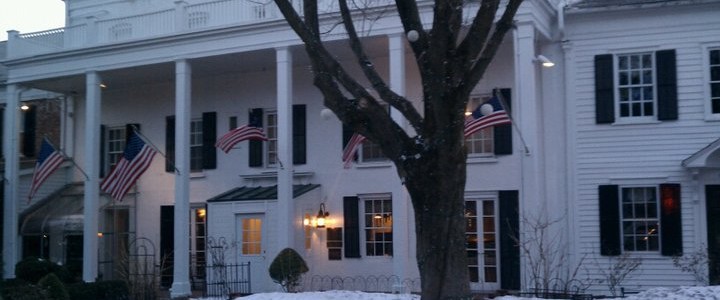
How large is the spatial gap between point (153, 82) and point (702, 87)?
1474 cm

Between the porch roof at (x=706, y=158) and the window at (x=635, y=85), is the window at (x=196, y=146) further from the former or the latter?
the porch roof at (x=706, y=158)

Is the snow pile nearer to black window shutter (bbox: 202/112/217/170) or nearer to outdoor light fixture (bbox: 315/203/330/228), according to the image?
outdoor light fixture (bbox: 315/203/330/228)

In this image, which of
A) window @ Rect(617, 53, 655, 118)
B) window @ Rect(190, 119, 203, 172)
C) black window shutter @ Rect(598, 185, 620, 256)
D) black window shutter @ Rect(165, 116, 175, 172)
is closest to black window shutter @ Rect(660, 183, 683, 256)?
black window shutter @ Rect(598, 185, 620, 256)

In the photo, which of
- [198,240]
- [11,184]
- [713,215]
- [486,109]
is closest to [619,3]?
[486,109]

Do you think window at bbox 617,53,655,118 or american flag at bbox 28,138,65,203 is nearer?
window at bbox 617,53,655,118

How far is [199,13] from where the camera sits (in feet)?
75.0

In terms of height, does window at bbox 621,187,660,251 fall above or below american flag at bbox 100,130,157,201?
below

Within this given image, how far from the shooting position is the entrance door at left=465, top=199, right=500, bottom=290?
68.0 ft

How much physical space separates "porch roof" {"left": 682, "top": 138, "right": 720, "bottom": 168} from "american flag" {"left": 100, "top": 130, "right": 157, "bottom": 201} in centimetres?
1216

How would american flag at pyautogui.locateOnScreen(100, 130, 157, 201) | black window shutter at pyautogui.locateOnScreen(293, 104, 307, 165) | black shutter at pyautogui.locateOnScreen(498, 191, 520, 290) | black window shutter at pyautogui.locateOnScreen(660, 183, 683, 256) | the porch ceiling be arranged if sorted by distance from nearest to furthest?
black window shutter at pyautogui.locateOnScreen(660, 183, 683, 256) < black shutter at pyautogui.locateOnScreen(498, 191, 520, 290) < american flag at pyautogui.locateOnScreen(100, 130, 157, 201) < the porch ceiling < black window shutter at pyautogui.locateOnScreen(293, 104, 307, 165)

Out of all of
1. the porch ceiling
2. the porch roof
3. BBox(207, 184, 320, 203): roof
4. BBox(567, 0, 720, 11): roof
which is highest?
BBox(567, 0, 720, 11): roof

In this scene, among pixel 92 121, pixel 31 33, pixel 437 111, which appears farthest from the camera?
pixel 31 33

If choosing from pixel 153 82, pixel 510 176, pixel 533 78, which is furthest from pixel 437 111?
pixel 153 82

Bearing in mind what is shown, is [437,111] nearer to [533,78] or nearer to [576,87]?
[533,78]
